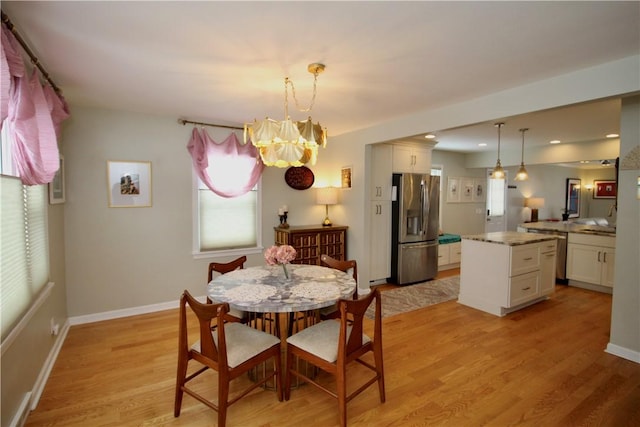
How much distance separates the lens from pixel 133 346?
2.98 metres

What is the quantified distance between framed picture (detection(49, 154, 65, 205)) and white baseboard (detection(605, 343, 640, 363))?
509 centimetres

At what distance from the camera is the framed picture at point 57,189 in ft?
9.34

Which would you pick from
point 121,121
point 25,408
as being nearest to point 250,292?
point 25,408

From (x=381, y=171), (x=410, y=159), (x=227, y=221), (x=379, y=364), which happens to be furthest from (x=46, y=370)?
(x=410, y=159)

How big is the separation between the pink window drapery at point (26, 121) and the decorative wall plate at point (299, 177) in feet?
9.35

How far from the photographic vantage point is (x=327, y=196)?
15.2ft

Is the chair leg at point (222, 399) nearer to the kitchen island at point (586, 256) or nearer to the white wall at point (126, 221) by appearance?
the white wall at point (126, 221)

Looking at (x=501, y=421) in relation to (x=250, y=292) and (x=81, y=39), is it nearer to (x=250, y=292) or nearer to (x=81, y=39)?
(x=250, y=292)

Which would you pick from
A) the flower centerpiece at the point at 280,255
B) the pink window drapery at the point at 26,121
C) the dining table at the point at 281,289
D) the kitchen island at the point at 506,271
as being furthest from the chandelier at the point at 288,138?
the kitchen island at the point at 506,271

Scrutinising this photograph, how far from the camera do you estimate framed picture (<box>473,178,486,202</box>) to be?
23.6 feet

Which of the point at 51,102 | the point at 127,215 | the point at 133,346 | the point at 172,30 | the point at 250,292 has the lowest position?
the point at 133,346

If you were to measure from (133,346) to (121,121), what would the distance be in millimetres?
2392

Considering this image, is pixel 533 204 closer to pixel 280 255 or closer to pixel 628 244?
pixel 628 244

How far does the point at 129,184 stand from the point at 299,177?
215 centimetres
